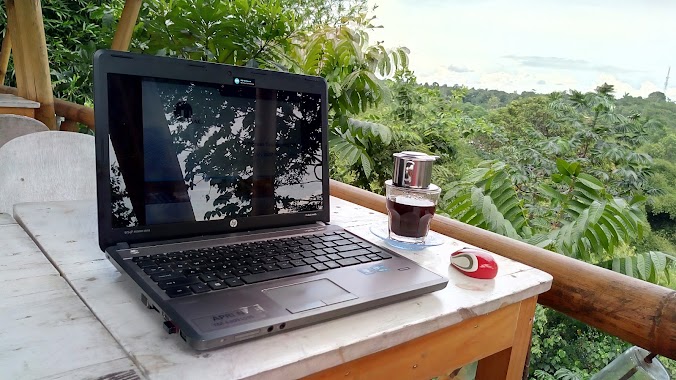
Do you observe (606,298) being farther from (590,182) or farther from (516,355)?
(590,182)

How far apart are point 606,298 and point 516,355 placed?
20 cm

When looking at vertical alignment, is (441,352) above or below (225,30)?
below

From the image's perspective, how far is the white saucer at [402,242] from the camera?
87 centimetres

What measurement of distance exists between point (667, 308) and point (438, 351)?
1.32 feet

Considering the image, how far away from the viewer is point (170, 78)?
74cm

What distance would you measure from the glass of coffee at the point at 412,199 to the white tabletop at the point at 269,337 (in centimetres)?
5

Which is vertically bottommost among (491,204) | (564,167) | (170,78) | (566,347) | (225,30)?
(566,347)

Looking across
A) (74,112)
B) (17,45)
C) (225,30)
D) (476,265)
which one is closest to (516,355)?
(476,265)

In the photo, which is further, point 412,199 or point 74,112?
point 74,112

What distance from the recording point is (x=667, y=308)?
749 millimetres

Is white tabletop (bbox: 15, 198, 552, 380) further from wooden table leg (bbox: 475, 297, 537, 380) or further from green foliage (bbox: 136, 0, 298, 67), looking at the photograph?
green foliage (bbox: 136, 0, 298, 67)

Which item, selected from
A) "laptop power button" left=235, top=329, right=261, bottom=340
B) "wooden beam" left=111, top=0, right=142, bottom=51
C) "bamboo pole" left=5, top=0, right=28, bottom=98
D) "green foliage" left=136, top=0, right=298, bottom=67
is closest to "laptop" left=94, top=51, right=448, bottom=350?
"laptop power button" left=235, top=329, right=261, bottom=340

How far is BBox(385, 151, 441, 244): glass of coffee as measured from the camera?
2.89 ft

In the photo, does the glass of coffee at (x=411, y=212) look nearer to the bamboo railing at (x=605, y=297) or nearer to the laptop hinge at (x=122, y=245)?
the bamboo railing at (x=605, y=297)
